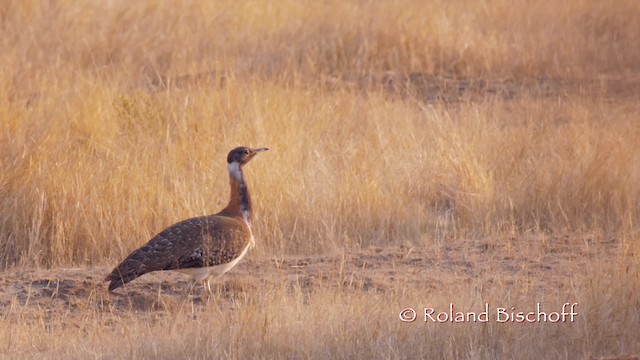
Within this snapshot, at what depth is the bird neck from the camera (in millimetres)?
6828

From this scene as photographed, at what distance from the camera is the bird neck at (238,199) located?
22.4 feet

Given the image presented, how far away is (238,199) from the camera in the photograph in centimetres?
689

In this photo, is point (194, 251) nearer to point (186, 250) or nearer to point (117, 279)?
point (186, 250)

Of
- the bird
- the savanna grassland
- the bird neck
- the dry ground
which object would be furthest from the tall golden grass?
the bird

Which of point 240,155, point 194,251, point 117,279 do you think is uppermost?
point 240,155

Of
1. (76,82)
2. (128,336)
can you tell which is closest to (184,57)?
(76,82)

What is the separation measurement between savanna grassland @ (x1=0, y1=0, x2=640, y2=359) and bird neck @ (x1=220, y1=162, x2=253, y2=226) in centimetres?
40

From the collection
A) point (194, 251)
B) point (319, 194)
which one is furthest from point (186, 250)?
point (319, 194)

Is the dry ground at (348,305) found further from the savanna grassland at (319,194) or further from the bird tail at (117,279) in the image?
the bird tail at (117,279)

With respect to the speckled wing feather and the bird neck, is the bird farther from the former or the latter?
the bird neck

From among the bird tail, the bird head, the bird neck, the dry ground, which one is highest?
the bird head

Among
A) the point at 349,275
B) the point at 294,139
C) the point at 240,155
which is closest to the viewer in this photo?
the point at 349,275

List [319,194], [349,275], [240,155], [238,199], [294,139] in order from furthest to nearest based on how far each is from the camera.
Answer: [294,139]
[319,194]
[240,155]
[238,199]
[349,275]

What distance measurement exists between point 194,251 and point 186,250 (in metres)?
0.04
